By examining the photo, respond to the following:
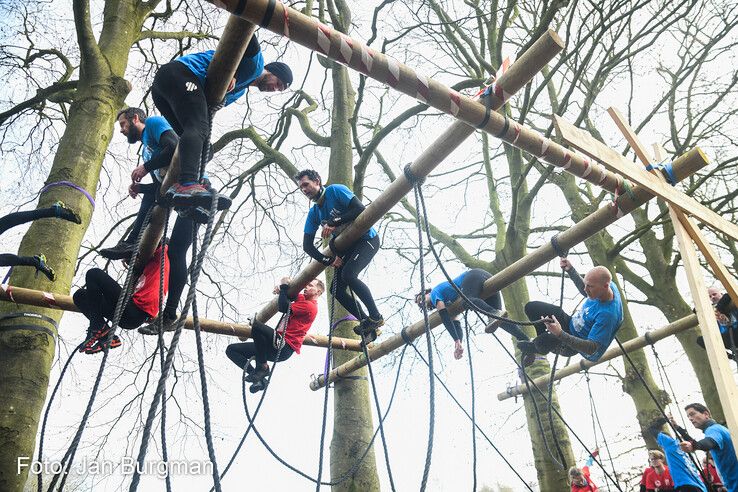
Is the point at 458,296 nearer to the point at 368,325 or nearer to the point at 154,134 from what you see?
the point at 368,325

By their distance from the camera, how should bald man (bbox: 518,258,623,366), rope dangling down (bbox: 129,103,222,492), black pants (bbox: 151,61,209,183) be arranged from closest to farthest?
rope dangling down (bbox: 129,103,222,492) → black pants (bbox: 151,61,209,183) → bald man (bbox: 518,258,623,366)

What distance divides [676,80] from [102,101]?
24.6ft

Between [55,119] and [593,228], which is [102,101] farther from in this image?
[593,228]

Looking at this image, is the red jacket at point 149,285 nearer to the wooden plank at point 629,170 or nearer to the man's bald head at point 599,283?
the wooden plank at point 629,170

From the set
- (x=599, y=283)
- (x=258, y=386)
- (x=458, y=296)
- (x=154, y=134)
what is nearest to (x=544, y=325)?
(x=599, y=283)

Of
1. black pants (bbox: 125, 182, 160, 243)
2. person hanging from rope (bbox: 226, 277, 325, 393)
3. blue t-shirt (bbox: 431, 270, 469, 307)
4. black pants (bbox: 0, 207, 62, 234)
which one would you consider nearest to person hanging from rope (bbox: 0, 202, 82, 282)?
black pants (bbox: 0, 207, 62, 234)

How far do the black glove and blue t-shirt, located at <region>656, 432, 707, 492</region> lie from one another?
12.8ft

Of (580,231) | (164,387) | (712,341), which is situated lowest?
(164,387)

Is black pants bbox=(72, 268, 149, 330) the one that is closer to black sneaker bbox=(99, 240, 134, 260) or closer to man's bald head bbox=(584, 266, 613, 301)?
black sneaker bbox=(99, 240, 134, 260)

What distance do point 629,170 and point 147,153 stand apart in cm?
266

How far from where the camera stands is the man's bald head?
392cm

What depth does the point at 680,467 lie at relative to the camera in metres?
4.88

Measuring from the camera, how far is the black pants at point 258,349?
4.42 meters

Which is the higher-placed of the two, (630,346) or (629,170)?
(629,170)
